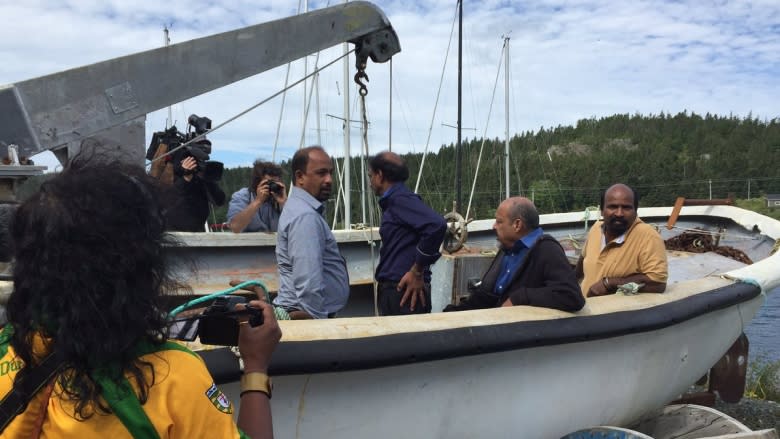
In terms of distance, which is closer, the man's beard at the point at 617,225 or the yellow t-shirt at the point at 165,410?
the yellow t-shirt at the point at 165,410

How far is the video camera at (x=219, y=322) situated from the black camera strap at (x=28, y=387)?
1.24 ft

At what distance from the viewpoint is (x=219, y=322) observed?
1543 millimetres

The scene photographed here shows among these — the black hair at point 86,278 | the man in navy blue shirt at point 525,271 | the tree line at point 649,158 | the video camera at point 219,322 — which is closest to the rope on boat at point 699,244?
the man in navy blue shirt at point 525,271

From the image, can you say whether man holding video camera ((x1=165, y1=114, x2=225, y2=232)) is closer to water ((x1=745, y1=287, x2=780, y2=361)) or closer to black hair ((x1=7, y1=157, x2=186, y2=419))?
black hair ((x1=7, y1=157, x2=186, y2=419))

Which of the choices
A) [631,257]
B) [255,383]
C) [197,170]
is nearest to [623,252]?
[631,257]

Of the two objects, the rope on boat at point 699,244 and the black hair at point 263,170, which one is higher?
the black hair at point 263,170

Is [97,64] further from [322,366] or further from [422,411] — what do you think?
[422,411]

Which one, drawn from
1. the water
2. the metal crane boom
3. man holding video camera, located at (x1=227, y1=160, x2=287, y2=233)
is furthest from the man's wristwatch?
the water

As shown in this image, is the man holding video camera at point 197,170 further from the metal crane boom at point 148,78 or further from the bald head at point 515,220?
the bald head at point 515,220

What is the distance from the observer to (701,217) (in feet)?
26.0

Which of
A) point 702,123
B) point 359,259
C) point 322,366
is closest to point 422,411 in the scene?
point 322,366

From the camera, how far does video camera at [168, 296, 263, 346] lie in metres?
1.54

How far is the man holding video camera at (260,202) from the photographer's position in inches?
196

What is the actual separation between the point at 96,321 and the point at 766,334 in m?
10.4
